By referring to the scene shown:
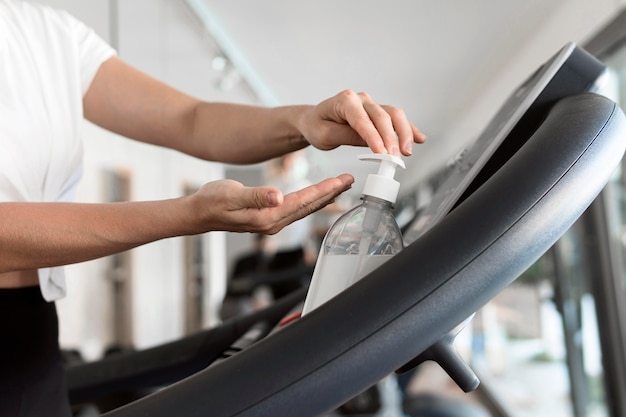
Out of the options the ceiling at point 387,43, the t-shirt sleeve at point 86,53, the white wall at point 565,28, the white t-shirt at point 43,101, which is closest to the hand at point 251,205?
the white t-shirt at point 43,101

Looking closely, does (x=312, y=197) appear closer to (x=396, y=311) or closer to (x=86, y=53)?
(x=396, y=311)

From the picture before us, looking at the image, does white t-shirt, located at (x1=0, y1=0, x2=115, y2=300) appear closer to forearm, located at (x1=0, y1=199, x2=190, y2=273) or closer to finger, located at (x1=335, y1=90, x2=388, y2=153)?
forearm, located at (x1=0, y1=199, x2=190, y2=273)

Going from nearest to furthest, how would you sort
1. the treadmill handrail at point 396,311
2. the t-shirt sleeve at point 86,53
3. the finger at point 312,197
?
the treadmill handrail at point 396,311, the finger at point 312,197, the t-shirt sleeve at point 86,53

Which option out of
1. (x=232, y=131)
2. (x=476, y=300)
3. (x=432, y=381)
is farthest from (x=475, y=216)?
(x=432, y=381)

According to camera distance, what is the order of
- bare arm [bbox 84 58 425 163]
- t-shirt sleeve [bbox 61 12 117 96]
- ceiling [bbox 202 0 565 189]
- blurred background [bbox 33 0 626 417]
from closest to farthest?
1. bare arm [bbox 84 58 425 163]
2. t-shirt sleeve [bbox 61 12 117 96]
3. blurred background [bbox 33 0 626 417]
4. ceiling [bbox 202 0 565 189]

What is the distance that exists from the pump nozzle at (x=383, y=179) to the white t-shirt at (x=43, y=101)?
0.49 meters

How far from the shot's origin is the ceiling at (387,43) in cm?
411

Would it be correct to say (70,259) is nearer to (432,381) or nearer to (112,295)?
(112,295)

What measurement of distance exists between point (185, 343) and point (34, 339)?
26 centimetres

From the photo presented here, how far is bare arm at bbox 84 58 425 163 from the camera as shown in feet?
2.67

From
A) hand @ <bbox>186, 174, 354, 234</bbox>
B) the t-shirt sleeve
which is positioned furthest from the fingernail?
the t-shirt sleeve

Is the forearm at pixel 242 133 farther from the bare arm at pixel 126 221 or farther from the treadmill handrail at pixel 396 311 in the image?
the treadmill handrail at pixel 396 311

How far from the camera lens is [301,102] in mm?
3314

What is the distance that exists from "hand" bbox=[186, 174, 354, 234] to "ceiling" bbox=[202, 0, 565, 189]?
10.6 ft
